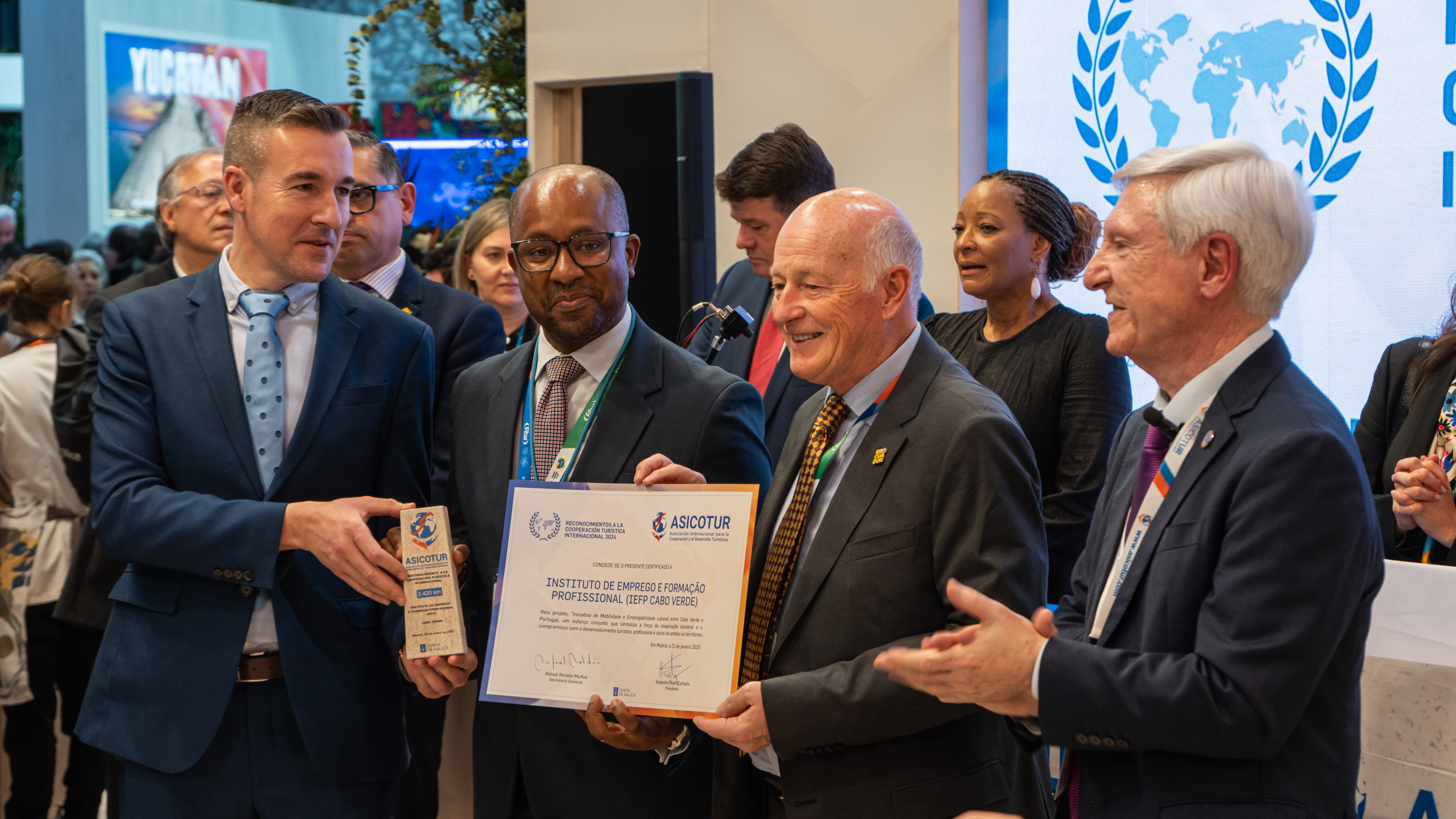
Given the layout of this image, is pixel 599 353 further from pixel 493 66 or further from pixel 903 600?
pixel 493 66

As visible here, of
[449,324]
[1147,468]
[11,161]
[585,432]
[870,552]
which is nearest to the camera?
[1147,468]

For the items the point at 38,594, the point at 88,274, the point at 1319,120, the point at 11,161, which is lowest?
the point at 38,594

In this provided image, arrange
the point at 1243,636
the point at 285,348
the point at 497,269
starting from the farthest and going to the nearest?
the point at 497,269, the point at 285,348, the point at 1243,636

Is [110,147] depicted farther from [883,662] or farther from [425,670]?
[883,662]

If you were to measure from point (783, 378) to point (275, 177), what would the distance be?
5.39 feet

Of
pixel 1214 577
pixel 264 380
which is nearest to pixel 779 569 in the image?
pixel 1214 577

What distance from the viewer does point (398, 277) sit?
3.72 meters

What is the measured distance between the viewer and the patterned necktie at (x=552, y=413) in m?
2.37

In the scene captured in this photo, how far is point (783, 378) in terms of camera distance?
3.60 m

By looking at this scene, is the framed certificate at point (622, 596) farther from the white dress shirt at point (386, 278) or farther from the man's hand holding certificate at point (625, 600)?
the white dress shirt at point (386, 278)

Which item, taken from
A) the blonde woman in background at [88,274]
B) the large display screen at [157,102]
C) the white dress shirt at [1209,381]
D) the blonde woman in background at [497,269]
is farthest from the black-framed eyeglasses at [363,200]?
the large display screen at [157,102]

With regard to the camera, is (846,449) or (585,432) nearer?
(846,449)

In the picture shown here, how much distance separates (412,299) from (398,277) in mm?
145

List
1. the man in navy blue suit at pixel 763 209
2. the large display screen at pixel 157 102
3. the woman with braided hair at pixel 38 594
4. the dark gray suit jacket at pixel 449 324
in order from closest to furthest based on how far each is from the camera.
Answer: the dark gray suit jacket at pixel 449 324, the man in navy blue suit at pixel 763 209, the woman with braided hair at pixel 38 594, the large display screen at pixel 157 102
